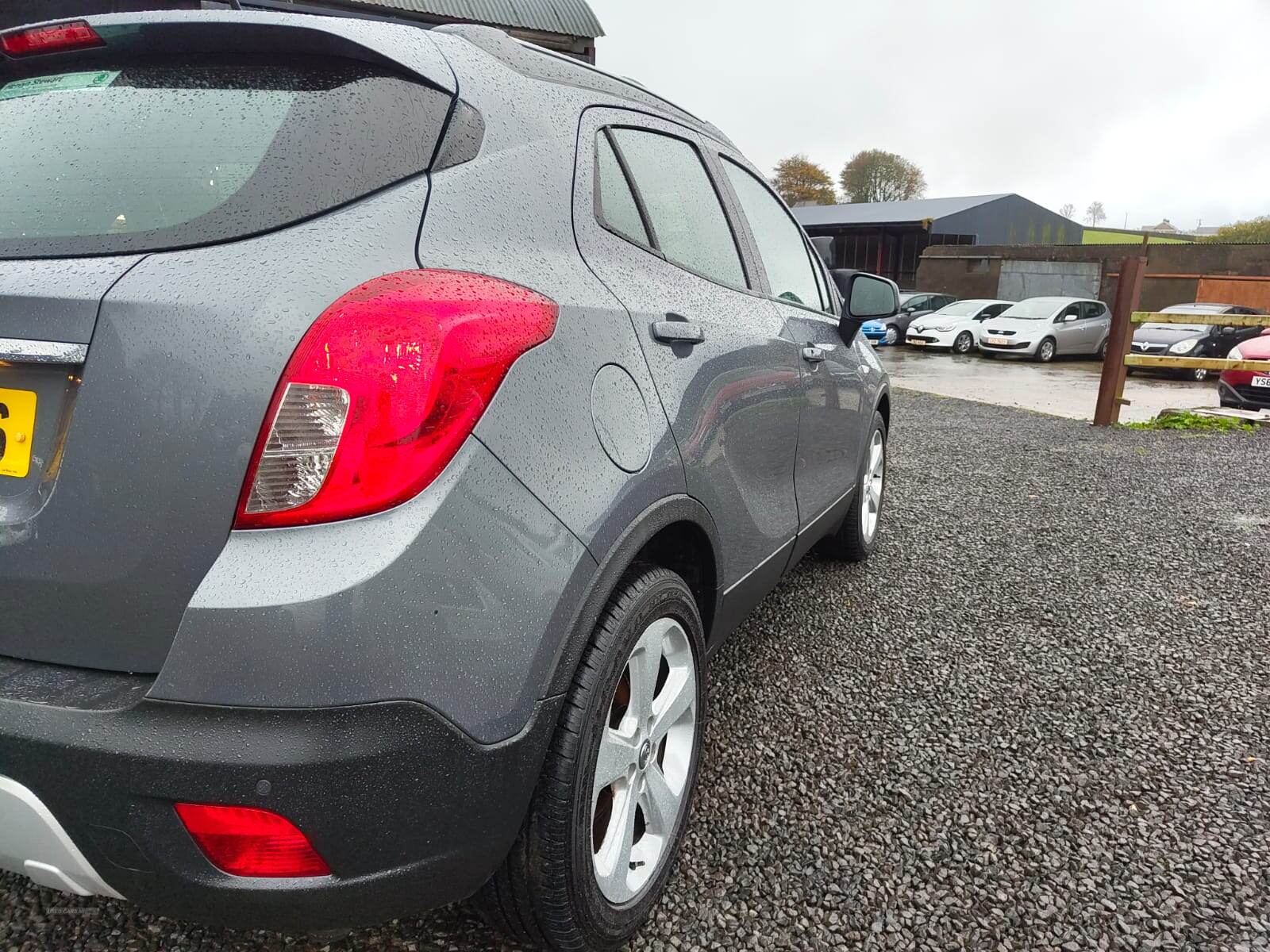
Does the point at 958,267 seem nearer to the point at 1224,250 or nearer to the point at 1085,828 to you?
the point at 1224,250

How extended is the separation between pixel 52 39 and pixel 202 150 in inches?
20.6

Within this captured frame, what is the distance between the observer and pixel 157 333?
1114mm

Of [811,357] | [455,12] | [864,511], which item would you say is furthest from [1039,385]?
Result: [811,357]

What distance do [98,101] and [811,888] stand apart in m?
2.09

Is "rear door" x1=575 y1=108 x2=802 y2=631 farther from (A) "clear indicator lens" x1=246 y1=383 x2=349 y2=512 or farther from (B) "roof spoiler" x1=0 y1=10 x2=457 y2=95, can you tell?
(A) "clear indicator lens" x1=246 y1=383 x2=349 y2=512

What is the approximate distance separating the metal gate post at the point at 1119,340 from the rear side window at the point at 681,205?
715cm

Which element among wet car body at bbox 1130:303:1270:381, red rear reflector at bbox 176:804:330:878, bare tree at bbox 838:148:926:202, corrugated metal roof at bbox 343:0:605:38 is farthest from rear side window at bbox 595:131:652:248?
bare tree at bbox 838:148:926:202

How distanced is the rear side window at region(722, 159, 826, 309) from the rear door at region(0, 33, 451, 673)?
5.12ft

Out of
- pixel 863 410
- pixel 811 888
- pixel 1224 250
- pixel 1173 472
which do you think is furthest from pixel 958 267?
pixel 811 888

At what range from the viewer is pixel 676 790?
1.85 m

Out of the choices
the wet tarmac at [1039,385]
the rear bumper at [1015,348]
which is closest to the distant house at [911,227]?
the rear bumper at [1015,348]

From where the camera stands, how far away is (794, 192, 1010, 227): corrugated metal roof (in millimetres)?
38094

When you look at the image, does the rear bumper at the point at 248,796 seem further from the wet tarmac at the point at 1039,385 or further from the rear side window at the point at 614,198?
the wet tarmac at the point at 1039,385

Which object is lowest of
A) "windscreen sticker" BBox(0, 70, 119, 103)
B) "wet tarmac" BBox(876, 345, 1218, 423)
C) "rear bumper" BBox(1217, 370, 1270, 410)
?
"wet tarmac" BBox(876, 345, 1218, 423)
